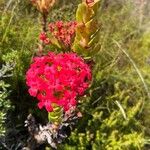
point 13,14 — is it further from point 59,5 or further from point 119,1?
point 119,1

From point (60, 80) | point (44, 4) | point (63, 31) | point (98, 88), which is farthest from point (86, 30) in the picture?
point (98, 88)

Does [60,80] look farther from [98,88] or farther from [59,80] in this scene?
[98,88]

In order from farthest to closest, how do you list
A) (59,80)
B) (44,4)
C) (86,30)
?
1. (44,4)
2. (86,30)
3. (59,80)

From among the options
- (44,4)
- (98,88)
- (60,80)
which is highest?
(44,4)

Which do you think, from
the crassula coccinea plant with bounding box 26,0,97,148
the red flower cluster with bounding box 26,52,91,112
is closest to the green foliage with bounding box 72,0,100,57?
the crassula coccinea plant with bounding box 26,0,97,148

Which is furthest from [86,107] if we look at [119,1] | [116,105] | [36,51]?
[119,1]

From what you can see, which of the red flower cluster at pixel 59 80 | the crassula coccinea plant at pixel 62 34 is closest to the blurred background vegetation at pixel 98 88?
the crassula coccinea plant at pixel 62 34
